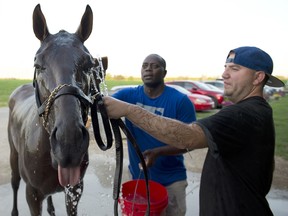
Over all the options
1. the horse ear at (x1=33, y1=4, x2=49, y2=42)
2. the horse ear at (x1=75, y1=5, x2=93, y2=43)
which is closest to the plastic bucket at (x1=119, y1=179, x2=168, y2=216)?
the horse ear at (x1=75, y1=5, x2=93, y2=43)

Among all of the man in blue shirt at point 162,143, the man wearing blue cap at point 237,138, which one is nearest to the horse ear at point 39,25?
the man wearing blue cap at point 237,138

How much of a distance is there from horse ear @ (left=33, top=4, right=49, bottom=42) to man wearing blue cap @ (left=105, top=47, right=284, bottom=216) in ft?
3.18

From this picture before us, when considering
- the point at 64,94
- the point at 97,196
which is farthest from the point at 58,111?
the point at 97,196

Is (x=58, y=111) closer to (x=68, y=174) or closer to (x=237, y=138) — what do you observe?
(x=68, y=174)

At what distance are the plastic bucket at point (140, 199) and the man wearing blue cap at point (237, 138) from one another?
27.7 inches

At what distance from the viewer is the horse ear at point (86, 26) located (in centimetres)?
256

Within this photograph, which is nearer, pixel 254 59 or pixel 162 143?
pixel 254 59

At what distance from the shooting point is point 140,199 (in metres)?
3.04

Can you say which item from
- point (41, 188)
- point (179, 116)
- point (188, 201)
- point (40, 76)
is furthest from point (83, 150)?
point (188, 201)

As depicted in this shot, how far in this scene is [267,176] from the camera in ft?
6.25

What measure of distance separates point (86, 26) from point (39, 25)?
416mm

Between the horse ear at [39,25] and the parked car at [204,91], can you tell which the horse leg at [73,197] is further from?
the parked car at [204,91]

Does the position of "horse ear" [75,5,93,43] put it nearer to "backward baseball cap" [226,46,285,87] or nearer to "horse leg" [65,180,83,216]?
"backward baseball cap" [226,46,285,87]

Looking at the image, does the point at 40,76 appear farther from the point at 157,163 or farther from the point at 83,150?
the point at 157,163
